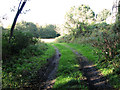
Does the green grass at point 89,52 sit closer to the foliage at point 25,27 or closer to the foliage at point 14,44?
the foliage at point 14,44

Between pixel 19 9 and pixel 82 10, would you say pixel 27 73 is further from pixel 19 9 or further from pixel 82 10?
pixel 82 10

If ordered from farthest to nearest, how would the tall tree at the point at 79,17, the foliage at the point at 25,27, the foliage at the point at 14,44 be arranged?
the tall tree at the point at 79,17
the foliage at the point at 25,27
the foliage at the point at 14,44

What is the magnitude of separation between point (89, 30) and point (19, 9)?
16772 mm

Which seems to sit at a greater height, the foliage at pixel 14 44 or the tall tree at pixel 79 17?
the tall tree at pixel 79 17

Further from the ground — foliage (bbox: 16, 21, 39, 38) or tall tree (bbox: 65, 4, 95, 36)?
tall tree (bbox: 65, 4, 95, 36)

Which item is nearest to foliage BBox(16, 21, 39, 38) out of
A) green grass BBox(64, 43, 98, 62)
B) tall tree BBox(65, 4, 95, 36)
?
green grass BBox(64, 43, 98, 62)

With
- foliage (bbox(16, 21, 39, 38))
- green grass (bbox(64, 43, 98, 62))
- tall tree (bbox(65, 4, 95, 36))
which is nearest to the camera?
green grass (bbox(64, 43, 98, 62))

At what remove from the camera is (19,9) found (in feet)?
30.1

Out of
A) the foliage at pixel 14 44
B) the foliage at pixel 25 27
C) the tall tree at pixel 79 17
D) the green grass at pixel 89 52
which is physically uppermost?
the tall tree at pixel 79 17

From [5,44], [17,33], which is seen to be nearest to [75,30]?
[17,33]

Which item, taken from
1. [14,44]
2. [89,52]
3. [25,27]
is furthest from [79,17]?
[14,44]

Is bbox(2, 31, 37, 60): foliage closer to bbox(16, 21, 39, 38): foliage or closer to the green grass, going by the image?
bbox(16, 21, 39, 38): foliage

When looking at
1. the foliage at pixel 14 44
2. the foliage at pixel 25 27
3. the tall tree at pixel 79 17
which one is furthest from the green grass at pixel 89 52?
the tall tree at pixel 79 17

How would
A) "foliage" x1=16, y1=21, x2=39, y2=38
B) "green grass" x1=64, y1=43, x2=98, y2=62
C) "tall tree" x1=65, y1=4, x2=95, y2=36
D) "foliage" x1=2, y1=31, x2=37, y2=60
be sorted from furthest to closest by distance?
"tall tree" x1=65, y1=4, x2=95, y2=36, "foliage" x1=16, y1=21, x2=39, y2=38, "green grass" x1=64, y1=43, x2=98, y2=62, "foliage" x1=2, y1=31, x2=37, y2=60
